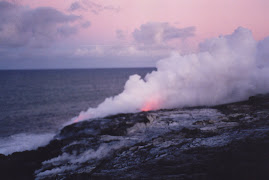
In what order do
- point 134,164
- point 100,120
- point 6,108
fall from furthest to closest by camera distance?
point 6,108, point 100,120, point 134,164

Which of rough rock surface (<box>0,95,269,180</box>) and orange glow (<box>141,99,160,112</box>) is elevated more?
orange glow (<box>141,99,160,112</box>)

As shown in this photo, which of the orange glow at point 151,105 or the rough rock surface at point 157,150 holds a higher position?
the orange glow at point 151,105

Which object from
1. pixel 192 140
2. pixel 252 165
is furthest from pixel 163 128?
pixel 252 165

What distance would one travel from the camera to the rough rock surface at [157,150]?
14.5 metres

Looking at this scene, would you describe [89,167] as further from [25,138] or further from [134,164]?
[25,138]

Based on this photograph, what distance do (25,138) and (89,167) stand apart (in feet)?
71.8

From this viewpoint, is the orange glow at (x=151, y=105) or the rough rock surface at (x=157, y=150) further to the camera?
the orange glow at (x=151, y=105)

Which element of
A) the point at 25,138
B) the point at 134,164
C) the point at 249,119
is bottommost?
the point at 25,138

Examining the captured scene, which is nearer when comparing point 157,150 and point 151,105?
point 157,150

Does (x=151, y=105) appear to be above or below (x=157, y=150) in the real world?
above

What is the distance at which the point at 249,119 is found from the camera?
24.3 metres

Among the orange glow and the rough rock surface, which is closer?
the rough rock surface

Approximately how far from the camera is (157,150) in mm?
18250

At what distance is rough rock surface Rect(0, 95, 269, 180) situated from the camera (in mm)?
14469
